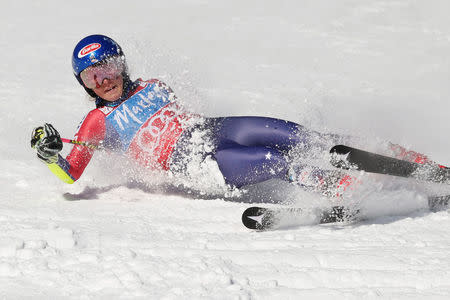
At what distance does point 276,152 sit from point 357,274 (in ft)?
3.78

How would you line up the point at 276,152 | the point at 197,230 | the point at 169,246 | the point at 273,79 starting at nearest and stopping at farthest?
the point at 169,246, the point at 197,230, the point at 276,152, the point at 273,79

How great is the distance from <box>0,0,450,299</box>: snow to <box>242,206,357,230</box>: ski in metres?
0.06

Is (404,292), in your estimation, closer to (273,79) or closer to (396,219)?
(396,219)

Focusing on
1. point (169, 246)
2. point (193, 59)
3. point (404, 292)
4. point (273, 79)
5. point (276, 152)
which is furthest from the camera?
point (193, 59)

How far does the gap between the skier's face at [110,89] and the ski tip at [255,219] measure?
1.26 meters

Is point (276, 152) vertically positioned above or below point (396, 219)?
above

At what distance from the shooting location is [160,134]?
134 inches

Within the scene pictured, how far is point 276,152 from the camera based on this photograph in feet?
10.8

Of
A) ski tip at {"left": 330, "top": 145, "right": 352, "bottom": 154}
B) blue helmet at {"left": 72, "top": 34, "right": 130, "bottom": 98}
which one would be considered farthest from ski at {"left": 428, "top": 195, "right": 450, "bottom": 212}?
blue helmet at {"left": 72, "top": 34, "right": 130, "bottom": 98}

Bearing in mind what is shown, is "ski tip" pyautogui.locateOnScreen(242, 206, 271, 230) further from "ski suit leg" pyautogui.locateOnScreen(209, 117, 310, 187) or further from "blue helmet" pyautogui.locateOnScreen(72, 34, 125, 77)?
"blue helmet" pyautogui.locateOnScreen(72, 34, 125, 77)

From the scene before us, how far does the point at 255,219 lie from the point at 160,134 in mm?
992

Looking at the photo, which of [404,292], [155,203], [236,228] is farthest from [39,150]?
[404,292]

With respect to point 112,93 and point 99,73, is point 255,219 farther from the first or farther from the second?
point 99,73

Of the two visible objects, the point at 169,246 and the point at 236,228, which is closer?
the point at 169,246
